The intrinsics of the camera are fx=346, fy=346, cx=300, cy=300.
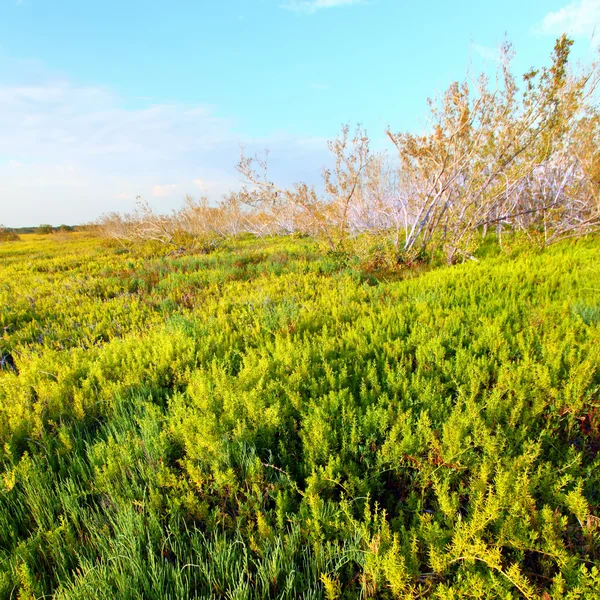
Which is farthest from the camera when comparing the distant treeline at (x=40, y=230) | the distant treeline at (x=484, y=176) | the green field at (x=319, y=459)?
the distant treeline at (x=40, y=230)

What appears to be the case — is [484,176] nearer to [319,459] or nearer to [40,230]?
[319,459]

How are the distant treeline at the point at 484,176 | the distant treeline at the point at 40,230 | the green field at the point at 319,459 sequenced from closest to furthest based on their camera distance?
1. the green field at the point at 319,459
2. the distant treeline at the point at 484,176
3. the distant treeline at the point at 40,230

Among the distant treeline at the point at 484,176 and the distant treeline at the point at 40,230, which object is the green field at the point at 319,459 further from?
the distant treeline at the point at 40,230

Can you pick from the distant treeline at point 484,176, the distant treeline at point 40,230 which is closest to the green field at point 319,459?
the distant treeline at point 484,176

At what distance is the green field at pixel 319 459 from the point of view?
5.36 ft

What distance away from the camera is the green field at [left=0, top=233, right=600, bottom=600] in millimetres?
1635

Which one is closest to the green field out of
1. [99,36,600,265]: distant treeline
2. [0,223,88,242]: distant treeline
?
[99,36,600,265]: distant treeline

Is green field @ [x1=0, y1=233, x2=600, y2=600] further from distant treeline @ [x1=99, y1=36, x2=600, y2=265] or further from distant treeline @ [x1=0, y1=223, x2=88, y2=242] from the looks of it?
distant treeline @ [x1=0, y1=223, x2=88, y2=242]

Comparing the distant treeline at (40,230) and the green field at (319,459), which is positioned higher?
the distant treeline at (40,230)

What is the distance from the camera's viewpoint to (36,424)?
9.80ft

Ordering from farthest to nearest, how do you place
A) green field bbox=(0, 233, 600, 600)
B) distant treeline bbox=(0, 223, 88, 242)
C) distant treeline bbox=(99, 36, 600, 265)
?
distant treeline bbox=(0, 223, 88, 242) → distant treeline bbox=(99, 36, 600, 265) → green field bbox=(0, 233, 600, 600)

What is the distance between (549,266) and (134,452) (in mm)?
6765

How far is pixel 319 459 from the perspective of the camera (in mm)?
2324

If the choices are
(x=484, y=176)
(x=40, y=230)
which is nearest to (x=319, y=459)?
(x=484, y=176)
